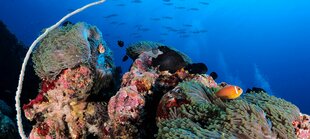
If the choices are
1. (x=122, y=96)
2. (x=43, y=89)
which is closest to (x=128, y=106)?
(x=122, y=96)

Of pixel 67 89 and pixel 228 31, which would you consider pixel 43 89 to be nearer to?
pixel 67 89

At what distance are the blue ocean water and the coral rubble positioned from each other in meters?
70.9

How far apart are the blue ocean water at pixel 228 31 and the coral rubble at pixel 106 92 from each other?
2793 inches

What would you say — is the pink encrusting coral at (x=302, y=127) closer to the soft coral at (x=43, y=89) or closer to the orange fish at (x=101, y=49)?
the orange fish at (x=101, y=49)

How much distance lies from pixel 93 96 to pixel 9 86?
24.7 ft

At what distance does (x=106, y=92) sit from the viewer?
6.34m

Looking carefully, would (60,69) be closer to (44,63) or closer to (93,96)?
(44,63)

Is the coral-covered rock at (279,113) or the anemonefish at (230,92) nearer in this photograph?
the coral-covered rock at (279,113)

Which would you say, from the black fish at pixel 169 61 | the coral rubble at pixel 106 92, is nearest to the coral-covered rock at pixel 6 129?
the coral rubble at pixel 106 92

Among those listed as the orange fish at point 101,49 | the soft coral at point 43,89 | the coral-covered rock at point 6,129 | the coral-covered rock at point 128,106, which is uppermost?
the orange fish at point 101,49

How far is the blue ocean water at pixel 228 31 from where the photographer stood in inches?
3487

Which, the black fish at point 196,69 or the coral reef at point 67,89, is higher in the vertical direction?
the black fish at point 196,69

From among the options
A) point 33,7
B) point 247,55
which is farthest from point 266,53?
point 33,7

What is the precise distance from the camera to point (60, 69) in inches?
215
